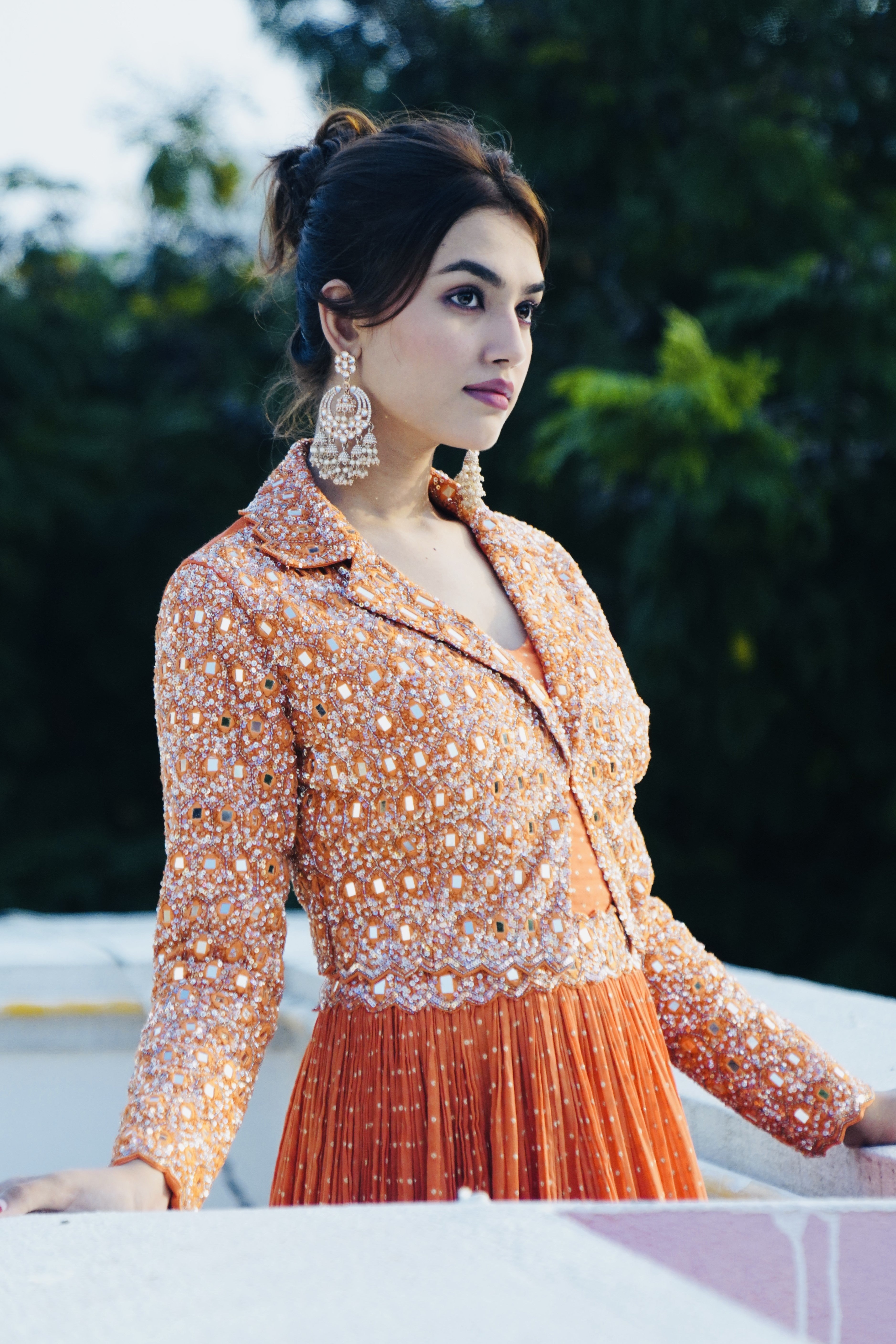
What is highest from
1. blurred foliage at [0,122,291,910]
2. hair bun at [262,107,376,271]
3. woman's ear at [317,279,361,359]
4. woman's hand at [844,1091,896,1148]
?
blurred foliage at [0,122,291,910]

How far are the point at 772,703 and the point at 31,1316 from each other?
3.47 metres

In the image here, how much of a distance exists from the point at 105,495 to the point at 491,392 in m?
4.53

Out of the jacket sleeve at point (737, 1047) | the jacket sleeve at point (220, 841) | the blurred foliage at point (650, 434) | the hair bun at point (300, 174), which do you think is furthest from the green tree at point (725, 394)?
the jacket sleeve at point (220, 841)

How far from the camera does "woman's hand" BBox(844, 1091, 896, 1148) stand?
4.31ft

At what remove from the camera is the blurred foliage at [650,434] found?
3596mm

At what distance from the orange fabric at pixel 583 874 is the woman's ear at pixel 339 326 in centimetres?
46

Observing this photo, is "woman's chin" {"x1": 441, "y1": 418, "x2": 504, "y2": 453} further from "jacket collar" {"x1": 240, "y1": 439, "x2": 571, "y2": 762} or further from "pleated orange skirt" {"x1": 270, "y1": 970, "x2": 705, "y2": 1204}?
"pleated orange skirt" {"x1": 270, "y1": 970, "x2": 705, "y2": 1204}

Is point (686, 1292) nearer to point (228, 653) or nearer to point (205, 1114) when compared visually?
point (205, 1114)

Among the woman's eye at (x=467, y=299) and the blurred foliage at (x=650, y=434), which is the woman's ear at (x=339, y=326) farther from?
the blurred foliage at (x=650, y=434)

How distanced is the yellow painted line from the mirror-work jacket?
45.6 inches

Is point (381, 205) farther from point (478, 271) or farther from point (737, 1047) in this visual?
point (737, 1047)

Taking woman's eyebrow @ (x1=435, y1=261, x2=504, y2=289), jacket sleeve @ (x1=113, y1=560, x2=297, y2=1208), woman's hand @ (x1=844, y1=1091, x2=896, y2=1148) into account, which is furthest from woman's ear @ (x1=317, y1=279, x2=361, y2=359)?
woman's hand @ (x1=844, y1=1091, x2=896, y2=1148)

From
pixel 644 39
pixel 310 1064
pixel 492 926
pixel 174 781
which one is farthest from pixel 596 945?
pixel 644 39

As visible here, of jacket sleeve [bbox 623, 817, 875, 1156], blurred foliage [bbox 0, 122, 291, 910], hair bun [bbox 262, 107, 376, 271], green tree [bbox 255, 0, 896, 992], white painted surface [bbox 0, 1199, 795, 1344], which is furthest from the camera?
blurred foliage [bbox 0, 122, 291, 910]
